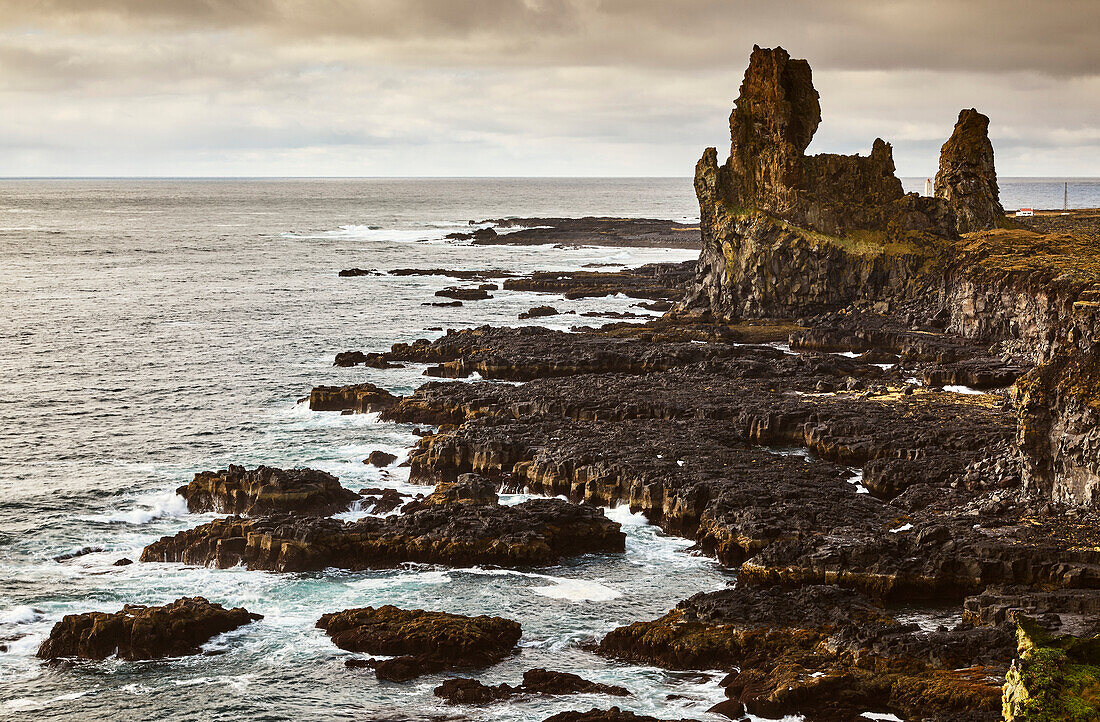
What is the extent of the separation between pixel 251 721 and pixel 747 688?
14269mm

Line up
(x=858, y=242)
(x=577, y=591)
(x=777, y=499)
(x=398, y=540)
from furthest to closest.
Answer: (x=858, y=242), (x=777, y=499), (x=398, y=540), (x=577, y=591)

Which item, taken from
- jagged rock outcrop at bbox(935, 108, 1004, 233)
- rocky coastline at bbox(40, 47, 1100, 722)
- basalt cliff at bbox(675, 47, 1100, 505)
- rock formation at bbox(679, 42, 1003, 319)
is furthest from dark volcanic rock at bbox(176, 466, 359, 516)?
jagged rock outcrop at bbox(935, 108, 1004, 233)

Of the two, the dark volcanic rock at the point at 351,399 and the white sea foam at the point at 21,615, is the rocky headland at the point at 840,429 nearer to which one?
the dark volcanic rock at the point at 351,399

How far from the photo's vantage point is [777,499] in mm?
46062

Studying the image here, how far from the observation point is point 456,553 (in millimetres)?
43094

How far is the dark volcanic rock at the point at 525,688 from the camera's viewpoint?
32094 millimetres

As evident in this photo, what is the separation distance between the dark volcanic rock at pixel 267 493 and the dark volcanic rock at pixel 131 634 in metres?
11.8

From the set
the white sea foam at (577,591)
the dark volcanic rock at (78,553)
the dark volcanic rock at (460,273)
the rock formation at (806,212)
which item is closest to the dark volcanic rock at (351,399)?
the dark volcanic rock at (78,553)

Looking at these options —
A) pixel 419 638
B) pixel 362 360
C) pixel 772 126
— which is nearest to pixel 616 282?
pixel 772 126

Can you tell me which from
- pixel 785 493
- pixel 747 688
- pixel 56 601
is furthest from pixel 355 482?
pixel 747 688

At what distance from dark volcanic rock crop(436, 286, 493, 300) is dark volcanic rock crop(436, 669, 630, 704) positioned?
91.0 m

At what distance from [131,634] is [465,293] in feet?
297

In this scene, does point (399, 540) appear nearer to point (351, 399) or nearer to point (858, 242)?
point (351, 399)

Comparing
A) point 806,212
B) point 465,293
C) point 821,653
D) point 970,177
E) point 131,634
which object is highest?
point 970,177
